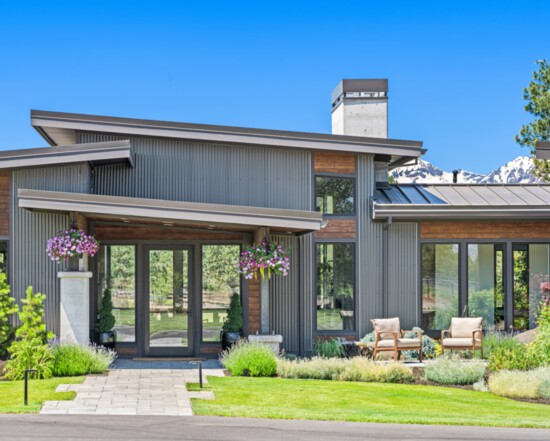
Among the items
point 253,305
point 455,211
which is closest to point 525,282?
point 455,211

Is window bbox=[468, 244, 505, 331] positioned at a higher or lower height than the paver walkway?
higher

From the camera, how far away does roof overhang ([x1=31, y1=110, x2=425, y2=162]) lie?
1755 centimetres

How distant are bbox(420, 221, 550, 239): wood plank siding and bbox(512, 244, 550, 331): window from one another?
318mm

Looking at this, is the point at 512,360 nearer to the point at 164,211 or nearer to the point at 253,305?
the point at 253,305

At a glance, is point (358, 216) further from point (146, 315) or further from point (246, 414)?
point (246, 414)

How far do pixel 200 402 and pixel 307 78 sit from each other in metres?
25.5

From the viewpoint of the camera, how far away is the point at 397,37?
31.1m

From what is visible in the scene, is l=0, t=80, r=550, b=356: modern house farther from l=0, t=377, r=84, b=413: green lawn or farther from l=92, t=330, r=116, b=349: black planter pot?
l=0, t=377, r=84, b=413: green lawn

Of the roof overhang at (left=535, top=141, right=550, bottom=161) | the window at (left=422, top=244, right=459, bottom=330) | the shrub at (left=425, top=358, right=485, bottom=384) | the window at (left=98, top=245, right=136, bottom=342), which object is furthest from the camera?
the window at (left=422, top=244, right=459, bottom=330)

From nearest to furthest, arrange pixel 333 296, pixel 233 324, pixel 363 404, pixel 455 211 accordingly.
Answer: pixel 363 404 → pixel 233 324 → pixel 455 211 → pixel 333 296

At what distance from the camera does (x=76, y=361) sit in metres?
14.5

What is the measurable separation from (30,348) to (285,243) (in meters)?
6.11

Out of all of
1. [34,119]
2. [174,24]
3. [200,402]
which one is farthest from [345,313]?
[174,24]

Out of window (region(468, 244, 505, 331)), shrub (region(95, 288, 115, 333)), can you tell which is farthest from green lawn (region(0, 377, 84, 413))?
window (region(468, 244, 505, 331))
